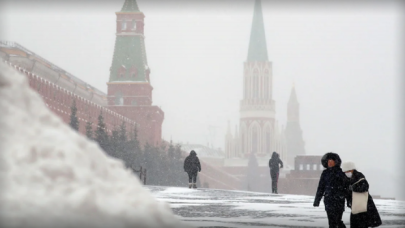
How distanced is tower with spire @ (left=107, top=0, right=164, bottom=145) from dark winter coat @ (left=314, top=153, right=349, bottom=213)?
5838 centimetres

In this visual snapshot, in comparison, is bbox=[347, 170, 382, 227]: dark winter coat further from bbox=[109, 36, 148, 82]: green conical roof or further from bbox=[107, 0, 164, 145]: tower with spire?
bbox=[109, 36, 148, 82]: green conical roof

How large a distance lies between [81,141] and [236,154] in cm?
12758

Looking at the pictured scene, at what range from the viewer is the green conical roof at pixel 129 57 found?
66438mm

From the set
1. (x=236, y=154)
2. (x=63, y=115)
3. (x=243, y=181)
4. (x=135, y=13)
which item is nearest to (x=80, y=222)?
(x=63, y=115)

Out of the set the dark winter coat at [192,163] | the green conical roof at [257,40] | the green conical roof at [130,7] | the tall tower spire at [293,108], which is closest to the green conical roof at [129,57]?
the green conical roof at [130,7]

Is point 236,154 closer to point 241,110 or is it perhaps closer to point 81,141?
point 241,110

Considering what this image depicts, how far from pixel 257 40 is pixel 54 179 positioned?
13141 cm

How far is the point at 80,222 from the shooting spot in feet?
13.2

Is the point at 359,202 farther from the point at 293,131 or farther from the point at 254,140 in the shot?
the point at 293,131

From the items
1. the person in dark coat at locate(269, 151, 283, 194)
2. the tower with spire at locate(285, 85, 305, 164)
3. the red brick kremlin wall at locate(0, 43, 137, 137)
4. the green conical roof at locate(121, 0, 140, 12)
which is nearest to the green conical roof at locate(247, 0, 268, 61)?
the tower with spire at locate(285, 85, 305, 164)

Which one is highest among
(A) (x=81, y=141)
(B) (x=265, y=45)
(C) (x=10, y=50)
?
(B) (x=265, y=45)

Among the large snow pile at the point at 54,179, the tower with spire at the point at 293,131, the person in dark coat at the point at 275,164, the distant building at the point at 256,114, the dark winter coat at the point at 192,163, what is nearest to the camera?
the large snow pile at the point at 54,179

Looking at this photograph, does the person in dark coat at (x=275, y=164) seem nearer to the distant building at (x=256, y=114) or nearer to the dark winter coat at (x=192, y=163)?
the dark winter coat at (x=192, y=163)

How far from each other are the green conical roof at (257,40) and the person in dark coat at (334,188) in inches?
5000
